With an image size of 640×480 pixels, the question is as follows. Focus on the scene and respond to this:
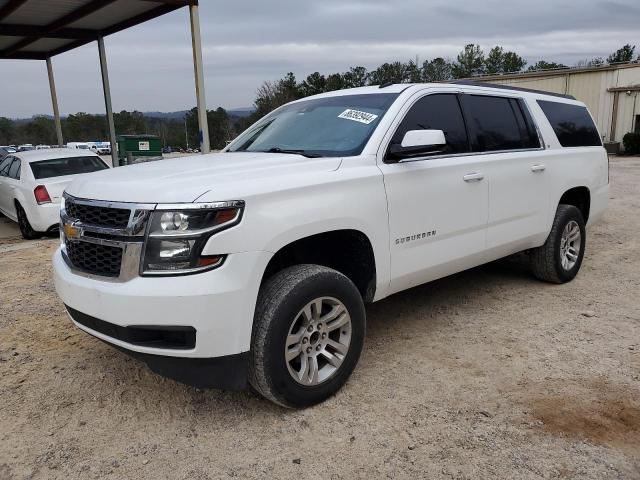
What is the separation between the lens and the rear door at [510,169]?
434cm

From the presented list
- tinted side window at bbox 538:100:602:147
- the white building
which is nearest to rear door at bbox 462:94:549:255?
tinted side window at bbox 538:100:602:147

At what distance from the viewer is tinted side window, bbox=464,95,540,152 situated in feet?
14.3

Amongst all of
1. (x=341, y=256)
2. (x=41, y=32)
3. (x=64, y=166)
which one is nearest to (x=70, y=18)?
(x=41, y=32)

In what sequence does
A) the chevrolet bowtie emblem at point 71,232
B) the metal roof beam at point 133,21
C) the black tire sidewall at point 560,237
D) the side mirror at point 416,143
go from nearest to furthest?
1. the chevrolet bowtie emblem at point 71,232
2. the side mirror at point 416,143
3. the black tire sidewall at point 560,237
4. the metal roof beam at point 133,21

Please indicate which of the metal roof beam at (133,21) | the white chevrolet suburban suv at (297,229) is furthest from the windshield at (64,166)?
the white chevrolet suburban suv at (297,229)

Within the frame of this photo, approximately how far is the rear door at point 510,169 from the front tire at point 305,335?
1.68 m

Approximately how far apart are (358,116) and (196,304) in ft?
6.24

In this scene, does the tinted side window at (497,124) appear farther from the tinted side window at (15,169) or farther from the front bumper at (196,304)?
the tinted side window at (15,169)

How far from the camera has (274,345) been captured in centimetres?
286

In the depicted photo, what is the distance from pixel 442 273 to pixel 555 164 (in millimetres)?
1876

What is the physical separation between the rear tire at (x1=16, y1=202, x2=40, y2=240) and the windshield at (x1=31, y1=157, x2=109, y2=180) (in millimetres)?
736

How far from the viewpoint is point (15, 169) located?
938 cm

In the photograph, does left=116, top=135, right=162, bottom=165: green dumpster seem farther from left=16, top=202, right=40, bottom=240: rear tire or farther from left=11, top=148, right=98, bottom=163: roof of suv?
left=16, top=202, right=40, bottom=240: rear tire

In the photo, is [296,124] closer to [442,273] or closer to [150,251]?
[442,273]
